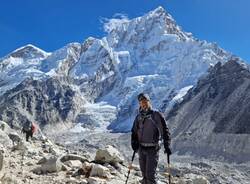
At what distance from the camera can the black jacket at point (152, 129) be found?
922 centimetres

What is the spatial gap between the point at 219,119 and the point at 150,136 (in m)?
149

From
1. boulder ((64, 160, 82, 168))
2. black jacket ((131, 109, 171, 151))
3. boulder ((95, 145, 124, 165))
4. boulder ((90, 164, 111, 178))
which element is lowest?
boulder ((90, 164, 111, 178))

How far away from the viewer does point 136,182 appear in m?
13.5

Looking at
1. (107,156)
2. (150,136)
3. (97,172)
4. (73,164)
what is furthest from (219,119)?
(150,136)

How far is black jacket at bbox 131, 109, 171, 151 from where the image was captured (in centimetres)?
922

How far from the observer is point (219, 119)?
156 m

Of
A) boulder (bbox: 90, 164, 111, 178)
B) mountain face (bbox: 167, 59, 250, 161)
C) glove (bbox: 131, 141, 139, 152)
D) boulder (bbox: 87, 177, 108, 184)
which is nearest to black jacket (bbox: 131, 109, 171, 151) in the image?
glove (bbox: 131, 141, 139, 152)

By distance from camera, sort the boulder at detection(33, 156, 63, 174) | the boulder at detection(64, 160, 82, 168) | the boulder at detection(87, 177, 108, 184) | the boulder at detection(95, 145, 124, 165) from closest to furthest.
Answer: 1. the boulder at detection(87, 177, 108, 184)
2. the boulder at detection(33, 156, 63, 174)
3. the boulder at detection(64, 160, 82, 168)
4. the boulder at detection(95, 145, 124, 165)

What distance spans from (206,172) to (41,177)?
84.6 m

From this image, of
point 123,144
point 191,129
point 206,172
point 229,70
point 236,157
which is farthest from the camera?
point 229,70

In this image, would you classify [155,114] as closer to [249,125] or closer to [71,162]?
[71,162]

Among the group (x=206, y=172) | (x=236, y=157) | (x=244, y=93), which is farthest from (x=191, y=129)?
(x=206, y=172)

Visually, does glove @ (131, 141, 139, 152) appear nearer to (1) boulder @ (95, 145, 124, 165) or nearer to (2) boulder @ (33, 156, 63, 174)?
(2) boulder @ (33, 156, 63, 174)

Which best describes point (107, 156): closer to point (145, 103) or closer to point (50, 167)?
point (50, 167)
